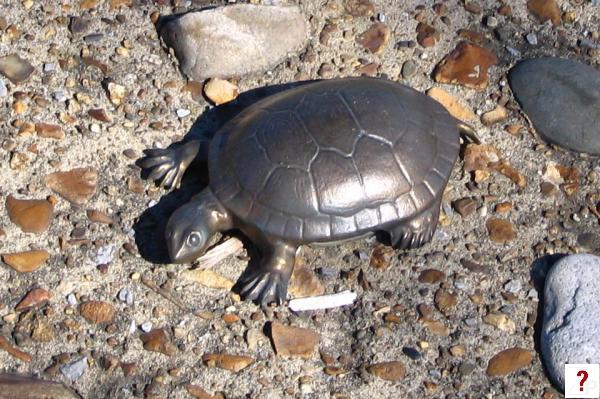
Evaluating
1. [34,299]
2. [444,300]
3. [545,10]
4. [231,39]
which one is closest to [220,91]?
[231,39]

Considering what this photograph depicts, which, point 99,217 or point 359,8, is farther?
point 359,8

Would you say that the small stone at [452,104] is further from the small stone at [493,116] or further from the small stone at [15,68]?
the small stone at [15,68]

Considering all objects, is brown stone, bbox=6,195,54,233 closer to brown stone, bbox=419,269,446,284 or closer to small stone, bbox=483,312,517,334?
brown stone, bbox=419,269,446,284

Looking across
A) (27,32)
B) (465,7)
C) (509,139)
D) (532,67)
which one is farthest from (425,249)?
(27,32)

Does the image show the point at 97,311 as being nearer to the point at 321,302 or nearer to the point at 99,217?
the point at 99,217

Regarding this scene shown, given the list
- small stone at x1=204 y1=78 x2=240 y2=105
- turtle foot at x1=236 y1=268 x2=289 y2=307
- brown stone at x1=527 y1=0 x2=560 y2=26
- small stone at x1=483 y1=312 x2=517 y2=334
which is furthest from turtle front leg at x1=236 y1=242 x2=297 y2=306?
brown stone at x1=527 y1=0 x2=560 y2=26

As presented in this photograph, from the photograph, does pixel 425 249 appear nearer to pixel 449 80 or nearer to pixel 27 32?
pixel 449 80
